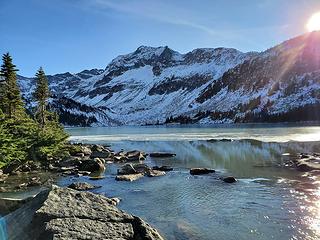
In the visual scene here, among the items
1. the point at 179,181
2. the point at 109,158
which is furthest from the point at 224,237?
the point at 109,158

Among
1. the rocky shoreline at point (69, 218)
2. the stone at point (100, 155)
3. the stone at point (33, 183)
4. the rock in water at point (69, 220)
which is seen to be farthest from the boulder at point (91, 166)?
the rock in water at point (69, 220)

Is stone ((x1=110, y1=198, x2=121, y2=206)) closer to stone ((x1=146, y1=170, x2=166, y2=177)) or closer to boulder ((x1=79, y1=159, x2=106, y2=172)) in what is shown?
stone ((x1=146, y1=170, x2=166, y2=177))

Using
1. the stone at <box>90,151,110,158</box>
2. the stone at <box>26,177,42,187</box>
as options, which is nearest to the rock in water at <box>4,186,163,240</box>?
the stone at <box>26,177,42,187</box>

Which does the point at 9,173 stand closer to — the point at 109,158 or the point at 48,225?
the point at 109,158

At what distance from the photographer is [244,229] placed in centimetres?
2481

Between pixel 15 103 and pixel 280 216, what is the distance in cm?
4044

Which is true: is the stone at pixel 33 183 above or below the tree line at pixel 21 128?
below

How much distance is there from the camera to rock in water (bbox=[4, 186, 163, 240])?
17.6 m

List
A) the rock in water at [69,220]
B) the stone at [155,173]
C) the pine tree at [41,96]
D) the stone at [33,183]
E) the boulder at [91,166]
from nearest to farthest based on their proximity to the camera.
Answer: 1. the rock in water at [69,220]
2. the stone at [33,183]
3. the stone at [155,173]
4. the boulder at [91,166]
5. the pine tree at [41,96]

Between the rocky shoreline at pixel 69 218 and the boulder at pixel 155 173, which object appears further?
the boulder at pixel 155 173

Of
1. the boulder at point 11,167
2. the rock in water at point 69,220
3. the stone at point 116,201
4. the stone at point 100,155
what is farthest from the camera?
the stone at point 100,155

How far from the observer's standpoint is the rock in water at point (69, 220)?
1756 cm

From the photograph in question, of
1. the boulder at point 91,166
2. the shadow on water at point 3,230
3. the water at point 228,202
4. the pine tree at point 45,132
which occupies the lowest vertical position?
the water at point 228,202

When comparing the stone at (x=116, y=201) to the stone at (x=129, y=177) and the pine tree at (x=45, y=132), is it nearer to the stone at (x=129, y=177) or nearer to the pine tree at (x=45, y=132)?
the stone at (x=129, y=177)
